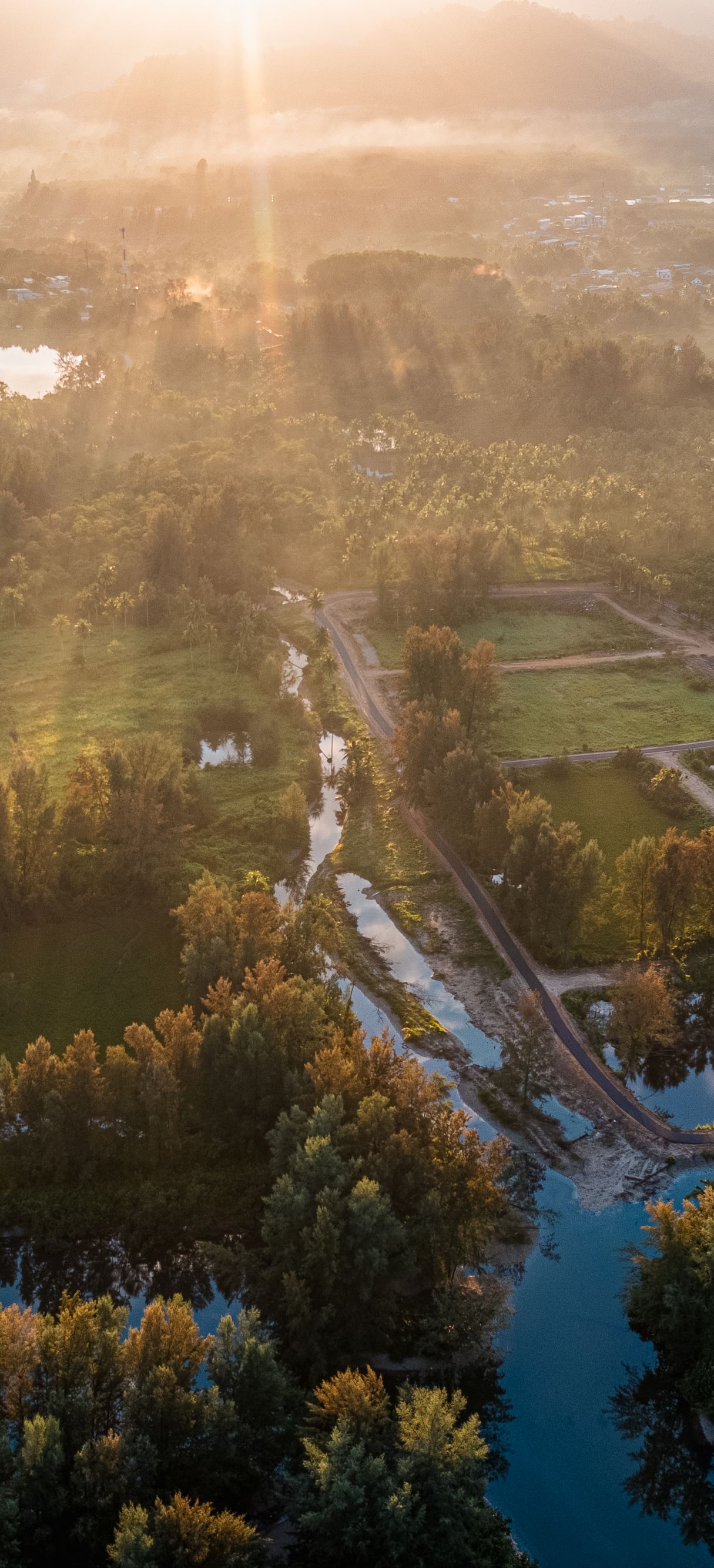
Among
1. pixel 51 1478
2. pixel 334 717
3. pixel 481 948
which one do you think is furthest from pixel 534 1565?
pixel 334 717

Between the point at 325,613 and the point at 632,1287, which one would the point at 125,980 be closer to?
the point at 632,1287

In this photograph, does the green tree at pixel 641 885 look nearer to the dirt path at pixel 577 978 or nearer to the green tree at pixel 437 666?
the dirt path at pixel 577 978

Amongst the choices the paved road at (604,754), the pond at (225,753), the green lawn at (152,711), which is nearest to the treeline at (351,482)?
the green lawn at (152,711)

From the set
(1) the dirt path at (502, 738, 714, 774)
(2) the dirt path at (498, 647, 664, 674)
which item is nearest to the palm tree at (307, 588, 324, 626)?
(2) the dirt path at (498, 647, 664, 674)

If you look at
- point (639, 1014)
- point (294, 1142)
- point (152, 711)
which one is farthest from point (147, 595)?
point (294, 1142)

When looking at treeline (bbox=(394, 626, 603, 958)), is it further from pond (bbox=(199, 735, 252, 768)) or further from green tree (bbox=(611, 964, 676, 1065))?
pond (bbox=(199, 735, 252, 768))
